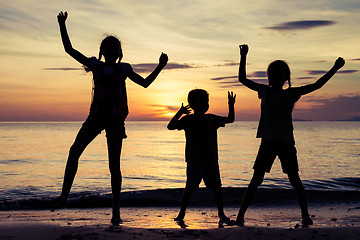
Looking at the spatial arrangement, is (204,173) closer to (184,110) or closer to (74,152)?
(184,110)

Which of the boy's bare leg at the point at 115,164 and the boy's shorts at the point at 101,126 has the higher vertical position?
the boy's shorts at the point at 101,126

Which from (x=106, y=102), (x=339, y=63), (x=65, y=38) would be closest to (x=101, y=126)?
(x=106, y=102)

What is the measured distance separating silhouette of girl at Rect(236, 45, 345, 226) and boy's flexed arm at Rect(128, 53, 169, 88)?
1.07m

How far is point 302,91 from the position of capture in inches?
196

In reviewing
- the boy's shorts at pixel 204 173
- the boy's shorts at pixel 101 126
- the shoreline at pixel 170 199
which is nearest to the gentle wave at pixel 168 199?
the shoreline at pixel 170 199

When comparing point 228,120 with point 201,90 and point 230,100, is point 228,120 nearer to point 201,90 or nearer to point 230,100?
point 230,100

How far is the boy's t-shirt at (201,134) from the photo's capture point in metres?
5.20

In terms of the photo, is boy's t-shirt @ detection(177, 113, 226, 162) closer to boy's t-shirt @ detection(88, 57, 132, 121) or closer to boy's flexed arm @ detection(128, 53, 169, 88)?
boy's flexed arm @ detection(128, 53, 169, 88)

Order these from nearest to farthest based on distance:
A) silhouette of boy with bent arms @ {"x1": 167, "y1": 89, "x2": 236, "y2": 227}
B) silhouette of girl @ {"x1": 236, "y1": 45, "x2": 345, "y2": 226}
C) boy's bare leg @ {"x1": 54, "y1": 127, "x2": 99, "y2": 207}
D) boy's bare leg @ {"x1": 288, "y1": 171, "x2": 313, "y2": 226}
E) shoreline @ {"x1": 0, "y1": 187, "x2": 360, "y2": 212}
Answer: boy's bare leg @ {"x1": 54, "y1": 127, "x2": 99, "y2": 207} < silhouette of girl @ {"x1": 236, "y1": 45, "x2": 345, "y2": 226} < boy's bare leg @ {"x1": 288, "y1": 171, "x2": 313, "y2": 226} < silhouette of boy with bent arms @ {"x1": 167, "y1": 89, "x2": 236, "y2": 227} < shoreline @ {"x1": 0, "y1": 187, "x2": 360, "y2": 212}

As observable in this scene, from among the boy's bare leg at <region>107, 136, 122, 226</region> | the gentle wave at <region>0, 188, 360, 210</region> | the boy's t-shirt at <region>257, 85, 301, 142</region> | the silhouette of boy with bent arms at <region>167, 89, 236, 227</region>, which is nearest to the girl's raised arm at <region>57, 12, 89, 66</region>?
the boy's bare leg at <region>107, 136, 122, 226</region>

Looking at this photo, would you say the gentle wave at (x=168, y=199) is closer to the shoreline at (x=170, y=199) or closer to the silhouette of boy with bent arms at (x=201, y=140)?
the shoreline at (x=170, y=199)

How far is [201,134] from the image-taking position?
520 centimetres

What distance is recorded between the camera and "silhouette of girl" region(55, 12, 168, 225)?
4.55m

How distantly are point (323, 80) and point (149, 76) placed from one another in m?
2.32
